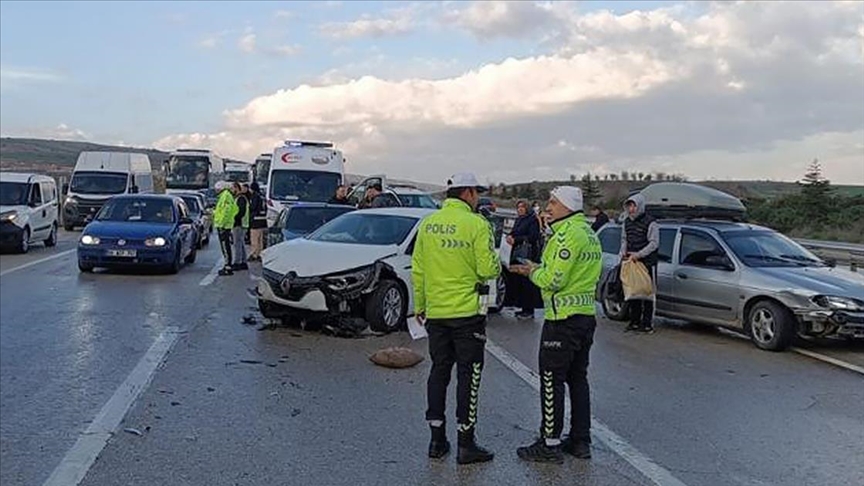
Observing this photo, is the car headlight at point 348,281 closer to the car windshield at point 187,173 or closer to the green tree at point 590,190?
the green tree at point 590,190

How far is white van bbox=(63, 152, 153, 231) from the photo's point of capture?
3472 cm

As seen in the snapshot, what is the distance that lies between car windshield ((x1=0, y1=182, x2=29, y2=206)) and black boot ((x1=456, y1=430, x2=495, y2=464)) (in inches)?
818

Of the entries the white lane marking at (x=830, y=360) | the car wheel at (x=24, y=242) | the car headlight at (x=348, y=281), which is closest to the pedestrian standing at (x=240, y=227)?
the car wheel at (x=24, y=242)

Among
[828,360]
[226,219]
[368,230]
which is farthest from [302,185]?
[828,360]

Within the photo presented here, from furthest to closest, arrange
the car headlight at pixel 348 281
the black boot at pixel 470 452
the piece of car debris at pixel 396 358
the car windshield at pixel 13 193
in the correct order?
the car windshield at pixel 13 193 → the car headlight at pixel 348 281 → the piece of car debris at pixel 396 358 → the black boot at pixel 470 452

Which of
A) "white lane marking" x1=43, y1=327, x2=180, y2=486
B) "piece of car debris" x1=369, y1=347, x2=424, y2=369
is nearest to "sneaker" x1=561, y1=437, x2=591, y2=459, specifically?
"white lane marking" x1=43, y1=327, x2=180, y2=486

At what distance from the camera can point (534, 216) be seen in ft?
46.6

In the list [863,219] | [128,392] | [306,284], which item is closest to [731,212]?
[306,284]

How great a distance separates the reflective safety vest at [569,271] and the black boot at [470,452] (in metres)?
0.95

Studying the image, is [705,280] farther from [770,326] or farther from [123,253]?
[123,253]

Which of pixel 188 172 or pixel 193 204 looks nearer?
pixel 193 204

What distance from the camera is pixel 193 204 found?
92.6 feet

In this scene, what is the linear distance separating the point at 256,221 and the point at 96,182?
16.3 m

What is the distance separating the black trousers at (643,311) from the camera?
12.5 m
